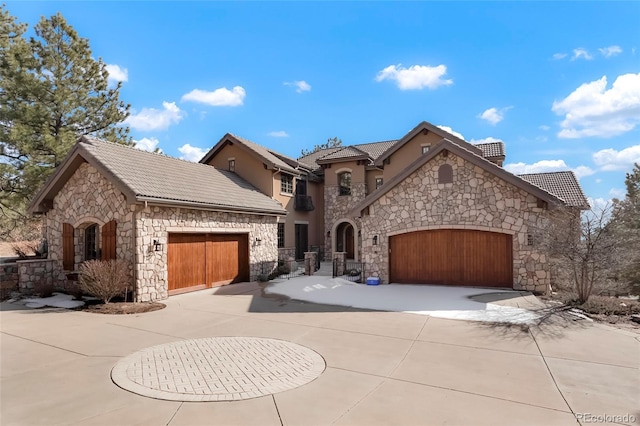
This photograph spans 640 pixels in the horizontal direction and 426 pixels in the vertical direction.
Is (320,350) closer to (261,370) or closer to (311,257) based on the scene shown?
(261,370)

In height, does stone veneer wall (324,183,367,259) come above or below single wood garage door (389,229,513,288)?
above

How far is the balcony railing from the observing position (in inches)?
957

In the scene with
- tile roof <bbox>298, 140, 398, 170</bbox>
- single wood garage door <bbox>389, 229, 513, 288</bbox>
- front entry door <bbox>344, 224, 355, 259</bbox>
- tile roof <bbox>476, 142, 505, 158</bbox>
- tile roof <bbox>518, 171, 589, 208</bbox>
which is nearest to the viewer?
single wood garage door <bbox>389, 229, 513, 288</bbox>

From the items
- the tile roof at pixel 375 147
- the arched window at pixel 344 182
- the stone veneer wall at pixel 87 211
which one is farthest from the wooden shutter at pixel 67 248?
the tile roof at pixel 375 147

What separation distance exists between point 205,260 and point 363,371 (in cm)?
1029

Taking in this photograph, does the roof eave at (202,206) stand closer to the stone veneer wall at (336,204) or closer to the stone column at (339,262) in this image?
the stone column at (339,262)

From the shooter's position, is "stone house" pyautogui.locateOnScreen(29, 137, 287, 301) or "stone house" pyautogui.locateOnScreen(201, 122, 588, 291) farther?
"stone house" pyautogui.locateOnScreen(201, 122, 588, 291)

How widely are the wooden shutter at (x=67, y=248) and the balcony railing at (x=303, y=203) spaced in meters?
12.7

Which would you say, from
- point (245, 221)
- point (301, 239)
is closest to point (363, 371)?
point (245, 221)

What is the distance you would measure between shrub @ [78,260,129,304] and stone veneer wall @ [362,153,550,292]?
9.04 meters

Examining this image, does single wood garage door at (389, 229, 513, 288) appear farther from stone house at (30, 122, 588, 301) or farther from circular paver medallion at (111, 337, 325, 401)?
circular paver medallion at (111, 337, 325, 401)

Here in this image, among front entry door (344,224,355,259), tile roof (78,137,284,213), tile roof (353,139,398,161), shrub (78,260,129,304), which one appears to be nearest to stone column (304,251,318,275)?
tile roof (78,137,284,213)

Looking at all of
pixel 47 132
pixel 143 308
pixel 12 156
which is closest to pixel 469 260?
pixel 143 308

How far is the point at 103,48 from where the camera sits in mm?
23578
